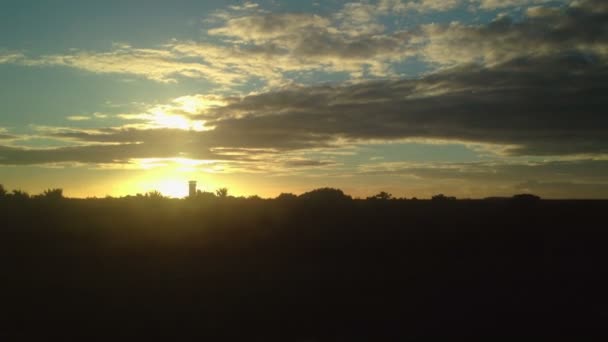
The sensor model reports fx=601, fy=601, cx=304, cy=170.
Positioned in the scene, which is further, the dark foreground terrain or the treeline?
the treeline

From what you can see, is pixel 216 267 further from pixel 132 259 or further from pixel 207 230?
pixel 207 230

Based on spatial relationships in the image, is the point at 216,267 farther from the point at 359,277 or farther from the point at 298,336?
the point at 298,336

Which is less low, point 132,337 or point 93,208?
point 93,208

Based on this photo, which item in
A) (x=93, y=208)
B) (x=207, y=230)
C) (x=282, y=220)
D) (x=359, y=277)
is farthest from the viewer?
(x=93, y=208)

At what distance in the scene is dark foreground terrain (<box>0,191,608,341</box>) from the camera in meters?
11.7

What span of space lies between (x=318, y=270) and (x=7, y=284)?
8198mm

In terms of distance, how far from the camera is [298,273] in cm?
1700

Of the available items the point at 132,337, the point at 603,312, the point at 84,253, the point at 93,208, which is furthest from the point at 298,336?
the point at 93,208

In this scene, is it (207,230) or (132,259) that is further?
(207,230)

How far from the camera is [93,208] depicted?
108 feet

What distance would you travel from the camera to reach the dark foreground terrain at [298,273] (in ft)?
38.3

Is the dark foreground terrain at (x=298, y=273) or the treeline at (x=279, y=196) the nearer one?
the dark foreground terrain at (x=298, y=273)

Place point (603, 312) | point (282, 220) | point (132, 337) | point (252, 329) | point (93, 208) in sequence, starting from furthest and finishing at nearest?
point (93, 208), point (282, 220), point (603, 312), point (252, 329), point (132, 337)

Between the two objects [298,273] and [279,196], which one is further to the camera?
[279,196]
